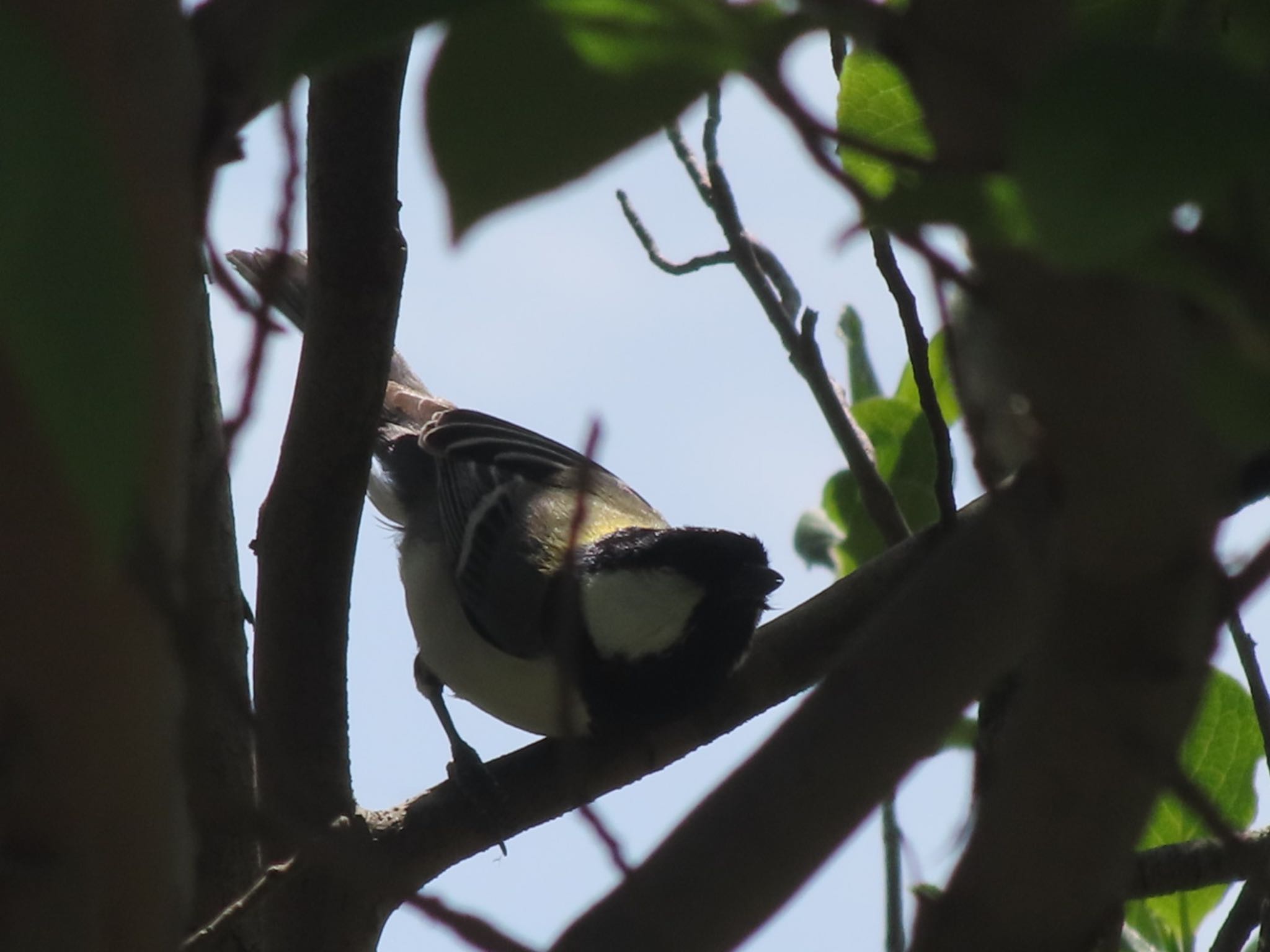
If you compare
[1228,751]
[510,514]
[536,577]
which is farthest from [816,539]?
[510,514]

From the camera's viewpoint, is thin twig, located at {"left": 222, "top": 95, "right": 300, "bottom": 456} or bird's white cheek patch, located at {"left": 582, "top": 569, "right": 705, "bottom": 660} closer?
thin twig, located at {"left": 222, "top": 95, "right": 300, "bottom": 456}

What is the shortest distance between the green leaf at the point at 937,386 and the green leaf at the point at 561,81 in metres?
1.35

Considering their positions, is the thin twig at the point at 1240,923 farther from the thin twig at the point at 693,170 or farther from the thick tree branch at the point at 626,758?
the thin twig at the point at 693,170

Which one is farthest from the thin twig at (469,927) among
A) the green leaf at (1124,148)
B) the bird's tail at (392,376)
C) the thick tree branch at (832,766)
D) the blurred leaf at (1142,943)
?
the bird's tail at (392,376)

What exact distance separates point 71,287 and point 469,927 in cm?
52

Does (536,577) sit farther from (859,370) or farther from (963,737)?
(963,737)

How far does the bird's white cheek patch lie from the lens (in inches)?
130

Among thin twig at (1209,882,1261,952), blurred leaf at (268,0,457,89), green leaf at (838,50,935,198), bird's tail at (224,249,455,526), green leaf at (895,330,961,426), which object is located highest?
bird's tail at (224,249,455,526)

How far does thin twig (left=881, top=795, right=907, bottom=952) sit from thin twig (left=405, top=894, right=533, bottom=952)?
0.79m

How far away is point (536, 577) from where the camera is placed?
3.72 metres

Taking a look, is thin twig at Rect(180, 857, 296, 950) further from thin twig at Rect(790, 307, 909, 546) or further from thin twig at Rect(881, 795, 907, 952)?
thin twig at Rect(790, 307, 909, 546)

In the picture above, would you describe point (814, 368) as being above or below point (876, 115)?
above

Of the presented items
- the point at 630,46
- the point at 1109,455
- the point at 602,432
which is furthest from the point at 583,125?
the point at 602,432

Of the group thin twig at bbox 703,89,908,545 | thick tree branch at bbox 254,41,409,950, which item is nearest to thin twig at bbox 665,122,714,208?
thin twig at bbox 703,89,908,545
